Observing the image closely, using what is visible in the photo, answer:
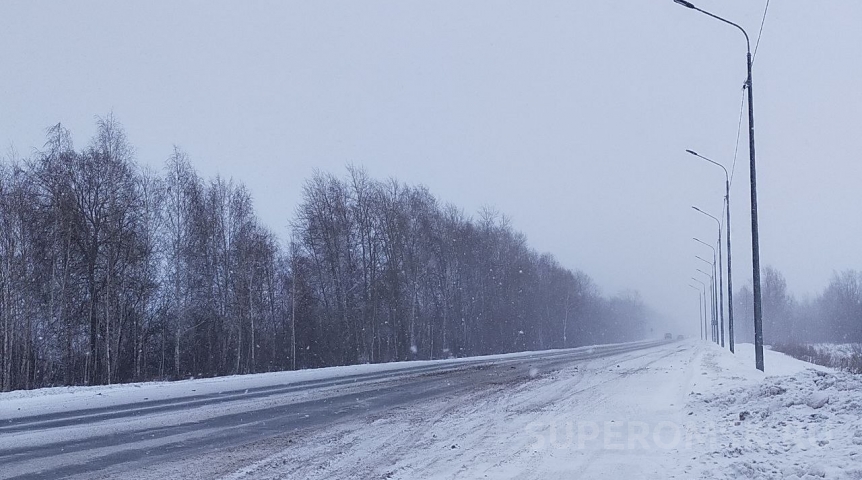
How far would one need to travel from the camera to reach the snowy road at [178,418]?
10055mm

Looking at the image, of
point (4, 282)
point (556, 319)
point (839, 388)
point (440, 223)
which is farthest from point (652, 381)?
point (556, 319)

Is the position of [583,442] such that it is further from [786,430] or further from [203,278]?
[203,278]

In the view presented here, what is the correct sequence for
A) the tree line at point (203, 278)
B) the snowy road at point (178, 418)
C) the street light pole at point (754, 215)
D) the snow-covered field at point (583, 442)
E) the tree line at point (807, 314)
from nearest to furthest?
the snow-covered field at point (583, 442), the snowy road at point (178, 418), the street light pole at point (754, 215), the tree line at point (203, 278), the tree line at point (807, 314)

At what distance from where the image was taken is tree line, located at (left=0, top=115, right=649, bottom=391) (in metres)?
36.0

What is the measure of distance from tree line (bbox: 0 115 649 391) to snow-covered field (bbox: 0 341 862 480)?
26.9m

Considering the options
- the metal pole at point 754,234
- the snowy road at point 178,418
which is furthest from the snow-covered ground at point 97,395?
the metal pole at point 754,234

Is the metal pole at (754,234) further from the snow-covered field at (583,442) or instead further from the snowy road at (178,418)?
the snow-covered field at (583,442)

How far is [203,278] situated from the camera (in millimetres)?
46656

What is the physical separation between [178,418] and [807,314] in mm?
169413

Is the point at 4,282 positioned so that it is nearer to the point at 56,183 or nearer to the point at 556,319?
the point at 56,183

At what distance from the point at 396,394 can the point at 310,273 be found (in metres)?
38.8

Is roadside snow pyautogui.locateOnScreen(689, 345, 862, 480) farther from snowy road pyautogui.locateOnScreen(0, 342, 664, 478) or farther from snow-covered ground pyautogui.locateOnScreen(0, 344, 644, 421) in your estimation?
snow-covered ground pyautogui.locateOnScreen(0, 344, 644, 421)

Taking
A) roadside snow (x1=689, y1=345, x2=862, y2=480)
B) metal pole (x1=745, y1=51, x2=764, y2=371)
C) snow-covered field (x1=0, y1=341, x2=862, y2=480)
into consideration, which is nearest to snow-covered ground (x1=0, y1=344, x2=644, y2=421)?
snow-covered field (x1=0, y1=341, x2=862, y2=480)

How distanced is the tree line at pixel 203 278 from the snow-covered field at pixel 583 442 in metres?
26.9
